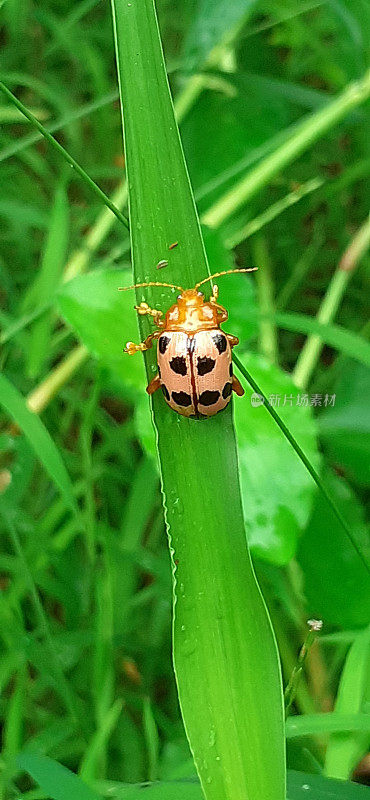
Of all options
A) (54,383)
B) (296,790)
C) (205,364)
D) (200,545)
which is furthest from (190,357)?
(54,383)

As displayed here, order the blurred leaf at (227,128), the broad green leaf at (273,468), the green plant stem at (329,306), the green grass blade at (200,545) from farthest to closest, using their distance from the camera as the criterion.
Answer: the blurred leaf at (227,128), the green plant stem at (329,306), the broad green leaf at (273,468), the green grass blade at (200,545)

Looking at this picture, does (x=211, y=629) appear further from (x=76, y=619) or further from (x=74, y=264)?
(x=74, y=264)

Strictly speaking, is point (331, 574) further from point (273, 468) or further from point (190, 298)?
point (190, 298)

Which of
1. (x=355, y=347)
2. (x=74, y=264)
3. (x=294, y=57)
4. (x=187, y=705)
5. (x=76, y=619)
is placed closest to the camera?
(x=187, y=705)

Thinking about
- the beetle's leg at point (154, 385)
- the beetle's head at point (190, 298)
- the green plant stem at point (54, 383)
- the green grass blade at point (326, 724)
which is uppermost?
the green plant stem at point (54, 383)

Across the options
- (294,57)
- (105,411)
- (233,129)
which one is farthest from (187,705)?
(294,57)

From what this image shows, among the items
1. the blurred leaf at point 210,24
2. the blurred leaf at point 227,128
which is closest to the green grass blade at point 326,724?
the blurred leaf at point 227,128

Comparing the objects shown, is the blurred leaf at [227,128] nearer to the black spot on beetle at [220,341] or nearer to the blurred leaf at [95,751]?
the black spot on beetle at [220,341]

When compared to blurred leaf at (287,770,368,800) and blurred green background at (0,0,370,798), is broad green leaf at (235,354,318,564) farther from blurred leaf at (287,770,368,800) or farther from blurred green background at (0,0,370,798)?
blurred leaf at (287,770,368,800)
